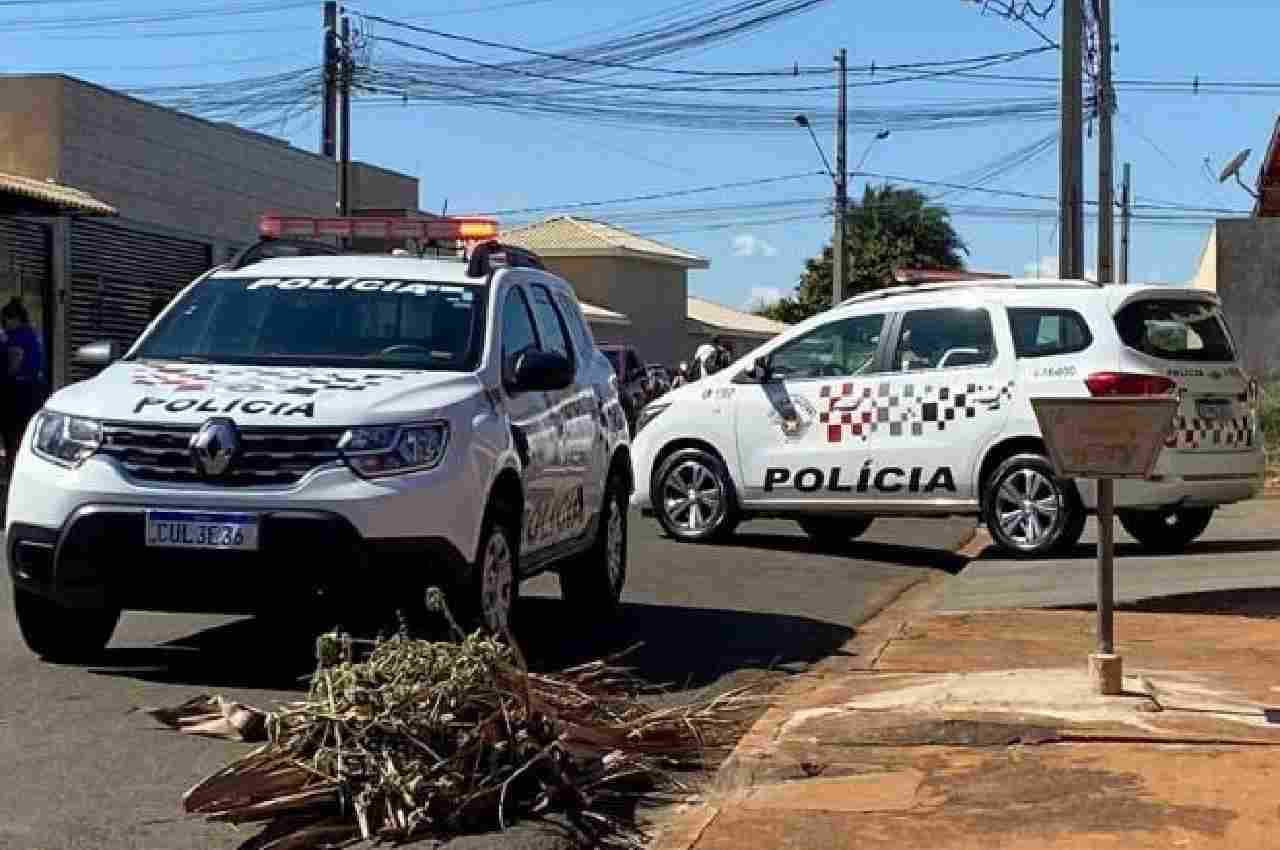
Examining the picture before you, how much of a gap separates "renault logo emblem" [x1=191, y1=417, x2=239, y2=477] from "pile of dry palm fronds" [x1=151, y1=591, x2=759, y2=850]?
137cm

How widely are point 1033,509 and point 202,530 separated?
286 inches

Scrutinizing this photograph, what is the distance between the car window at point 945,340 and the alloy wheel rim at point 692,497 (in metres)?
1.74

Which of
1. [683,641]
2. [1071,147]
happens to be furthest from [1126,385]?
[1071,147]

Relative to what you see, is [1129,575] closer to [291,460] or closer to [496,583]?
[496,583]

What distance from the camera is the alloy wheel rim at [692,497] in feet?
46.6

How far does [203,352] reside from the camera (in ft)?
27.8

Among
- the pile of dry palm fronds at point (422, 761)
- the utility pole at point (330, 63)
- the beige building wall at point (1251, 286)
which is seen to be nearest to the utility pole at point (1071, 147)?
the beige building wall at point (1251, 286)

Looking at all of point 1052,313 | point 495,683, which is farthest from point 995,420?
point 495,683

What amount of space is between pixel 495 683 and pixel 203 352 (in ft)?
10.7

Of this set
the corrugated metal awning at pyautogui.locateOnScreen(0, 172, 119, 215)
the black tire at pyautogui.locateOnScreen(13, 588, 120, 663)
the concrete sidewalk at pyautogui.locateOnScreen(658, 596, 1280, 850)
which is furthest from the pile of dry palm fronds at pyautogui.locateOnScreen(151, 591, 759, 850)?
the corrugated metal awning at pyautogui.locateOnScreen(0, 172, 119, 215)

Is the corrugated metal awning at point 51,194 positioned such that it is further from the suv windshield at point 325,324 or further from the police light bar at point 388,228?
the suv windshield at point 325,324

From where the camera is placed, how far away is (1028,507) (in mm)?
13000

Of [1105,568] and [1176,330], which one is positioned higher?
[1176,330]

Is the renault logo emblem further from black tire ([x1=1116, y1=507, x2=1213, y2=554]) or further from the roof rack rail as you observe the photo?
black tire ([x1=1116, y1=507, x2=1213, y2=554])
